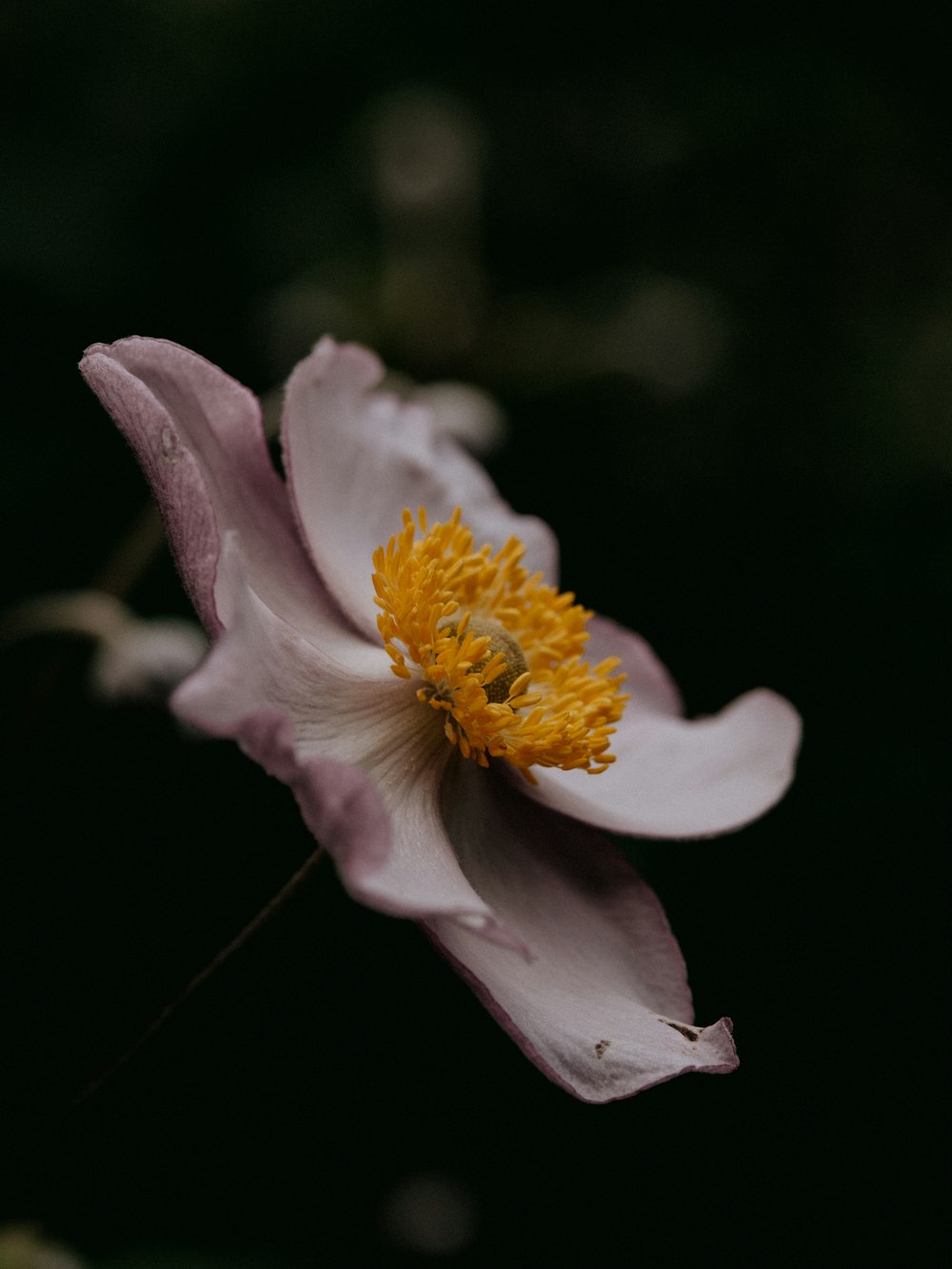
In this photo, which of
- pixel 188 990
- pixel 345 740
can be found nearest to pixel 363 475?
pixel 345 740

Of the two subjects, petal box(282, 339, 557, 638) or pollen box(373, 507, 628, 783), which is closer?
pollen box(373, 507, 628, 783)

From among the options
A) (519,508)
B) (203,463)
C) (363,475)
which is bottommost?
(519,508)

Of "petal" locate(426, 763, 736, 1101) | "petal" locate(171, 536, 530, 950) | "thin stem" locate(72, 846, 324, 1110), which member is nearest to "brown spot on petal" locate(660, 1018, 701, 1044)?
→ "petal" locate(426, 763, 736, 1101)

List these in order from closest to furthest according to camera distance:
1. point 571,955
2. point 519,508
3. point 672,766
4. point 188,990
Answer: point 188,990 → point 571,955 → point 672,766 → point 519,508

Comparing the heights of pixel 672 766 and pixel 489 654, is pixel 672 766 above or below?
below

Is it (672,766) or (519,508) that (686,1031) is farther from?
(519,508)

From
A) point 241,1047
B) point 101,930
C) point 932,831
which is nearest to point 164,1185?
point 241,1047

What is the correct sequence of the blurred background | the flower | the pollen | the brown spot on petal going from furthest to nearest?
1. the blurred background
2. the pollen
3. the brown spot on petal
4. the flower

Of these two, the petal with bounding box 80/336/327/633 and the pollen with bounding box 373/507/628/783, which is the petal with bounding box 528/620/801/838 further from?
the petal with bounding box 80/336/327/633

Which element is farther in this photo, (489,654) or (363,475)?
(363,475)
